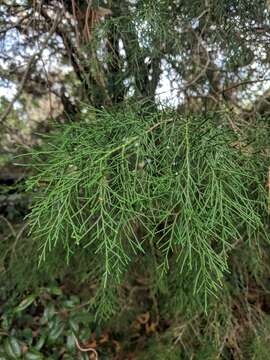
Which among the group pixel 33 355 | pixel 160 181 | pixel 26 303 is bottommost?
pixel 33 355

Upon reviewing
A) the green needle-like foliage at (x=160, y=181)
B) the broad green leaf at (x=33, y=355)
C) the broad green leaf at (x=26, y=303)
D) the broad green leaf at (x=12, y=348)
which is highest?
the green needle-like foliage at (x=160, y=181)

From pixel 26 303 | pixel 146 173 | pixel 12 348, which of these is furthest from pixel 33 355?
pixel 146 173

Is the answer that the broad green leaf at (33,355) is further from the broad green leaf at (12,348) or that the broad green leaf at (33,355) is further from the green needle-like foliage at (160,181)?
the green needle-like foliage at (160,181)

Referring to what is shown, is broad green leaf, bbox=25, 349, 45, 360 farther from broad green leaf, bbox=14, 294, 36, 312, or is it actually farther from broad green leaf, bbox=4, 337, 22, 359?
broad green leaf, bbox=14, 294, 36, 312

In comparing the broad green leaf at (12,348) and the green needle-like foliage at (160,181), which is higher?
the green needle-like foliage at (160,181)

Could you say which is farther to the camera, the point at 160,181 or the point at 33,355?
the point at 33,355

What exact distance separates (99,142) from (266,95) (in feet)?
4.24

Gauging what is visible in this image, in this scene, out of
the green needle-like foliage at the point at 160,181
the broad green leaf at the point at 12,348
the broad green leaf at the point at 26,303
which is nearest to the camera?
the green needle-like foliage at the point at 160,181

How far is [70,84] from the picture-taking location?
2312 mm

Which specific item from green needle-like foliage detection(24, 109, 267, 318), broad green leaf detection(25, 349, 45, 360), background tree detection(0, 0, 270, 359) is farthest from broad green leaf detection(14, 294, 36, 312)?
green needle-like foliage detection(24, 109, 267, 318)

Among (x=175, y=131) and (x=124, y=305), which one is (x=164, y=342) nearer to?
(x=124, y=305)

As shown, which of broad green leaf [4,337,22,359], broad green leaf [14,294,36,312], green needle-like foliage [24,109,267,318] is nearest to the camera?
green needle-like foliage [24,109,267,318]

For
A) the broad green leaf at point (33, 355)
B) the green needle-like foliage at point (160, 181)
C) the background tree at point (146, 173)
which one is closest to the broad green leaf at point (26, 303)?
the background tree at point (146, 173)

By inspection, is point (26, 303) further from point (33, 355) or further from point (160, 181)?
point (160, 181)
